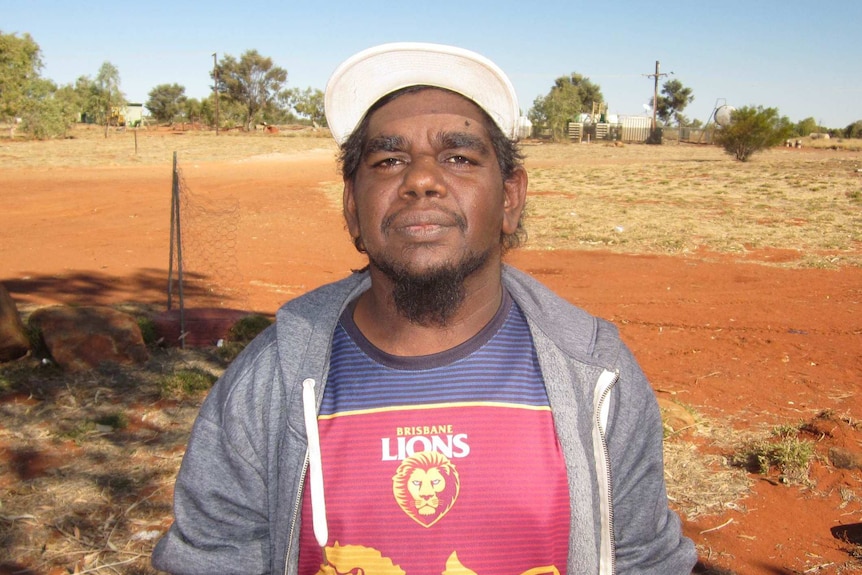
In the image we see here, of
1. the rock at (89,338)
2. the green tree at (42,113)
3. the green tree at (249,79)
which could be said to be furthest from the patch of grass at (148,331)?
the green tree at (249,79)

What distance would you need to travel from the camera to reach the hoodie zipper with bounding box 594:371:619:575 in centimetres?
153

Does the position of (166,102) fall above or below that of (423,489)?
above

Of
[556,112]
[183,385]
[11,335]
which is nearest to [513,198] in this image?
[183,385]

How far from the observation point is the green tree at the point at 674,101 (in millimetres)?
76312

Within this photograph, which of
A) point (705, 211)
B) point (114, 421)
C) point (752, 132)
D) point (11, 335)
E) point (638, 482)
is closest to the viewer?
point (638, 482)

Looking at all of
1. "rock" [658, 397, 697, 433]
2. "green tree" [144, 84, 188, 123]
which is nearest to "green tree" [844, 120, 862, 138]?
"green tree" [144, 84, 188, 123]

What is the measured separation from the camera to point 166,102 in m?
73.1

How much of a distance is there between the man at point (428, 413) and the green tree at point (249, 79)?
226 ft

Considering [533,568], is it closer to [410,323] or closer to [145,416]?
[410,323]

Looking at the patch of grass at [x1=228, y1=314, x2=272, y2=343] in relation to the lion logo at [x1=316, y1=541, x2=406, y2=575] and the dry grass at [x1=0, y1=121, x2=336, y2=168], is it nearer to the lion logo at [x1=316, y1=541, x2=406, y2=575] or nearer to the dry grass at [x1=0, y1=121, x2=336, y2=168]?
the lion logo at [x1=316, y1=541, x2=406, y2=575]

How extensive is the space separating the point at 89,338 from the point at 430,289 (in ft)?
15.5

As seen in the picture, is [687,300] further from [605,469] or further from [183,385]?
[605,469]

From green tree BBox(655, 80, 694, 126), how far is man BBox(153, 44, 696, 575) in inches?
3142

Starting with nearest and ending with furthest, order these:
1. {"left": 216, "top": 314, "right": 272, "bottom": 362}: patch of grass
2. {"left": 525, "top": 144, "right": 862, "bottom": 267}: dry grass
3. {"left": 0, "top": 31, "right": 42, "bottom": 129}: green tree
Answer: {"left": 216, "top": 314, "right": 272, "bottom": 362}: patch of grass → {"left": 525, "top": 144, "right": 862, "bottom": 267}: dry grass → {"left": 0, "top": 31, "right": 42, "bottom": 129}: green tree
